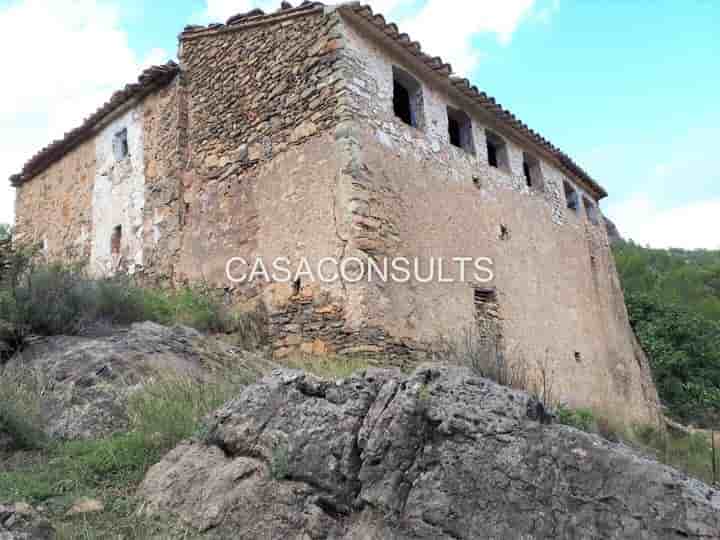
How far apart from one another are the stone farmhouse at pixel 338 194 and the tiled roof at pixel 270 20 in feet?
0.10

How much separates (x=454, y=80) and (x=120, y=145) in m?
6.23

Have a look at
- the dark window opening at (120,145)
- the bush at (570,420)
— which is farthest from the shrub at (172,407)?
the dark window opening at (120,145)

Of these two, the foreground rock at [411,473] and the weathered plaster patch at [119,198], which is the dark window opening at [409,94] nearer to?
the weathered plaster patch at [119,198]

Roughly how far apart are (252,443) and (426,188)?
18.4 feet

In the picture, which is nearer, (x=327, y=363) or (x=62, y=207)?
(x=327, y=363)

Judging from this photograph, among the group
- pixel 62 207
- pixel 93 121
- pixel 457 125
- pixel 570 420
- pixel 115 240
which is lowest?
pixel 570 420

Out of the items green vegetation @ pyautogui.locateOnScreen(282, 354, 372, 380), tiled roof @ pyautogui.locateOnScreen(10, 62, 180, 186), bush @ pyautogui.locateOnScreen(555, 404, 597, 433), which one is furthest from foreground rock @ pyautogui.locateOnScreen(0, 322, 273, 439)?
tiled roof @ pyautogui.locateOnScreen(10, 62, 180, 186)

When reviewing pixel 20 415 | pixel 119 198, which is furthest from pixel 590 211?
pixel 20 415

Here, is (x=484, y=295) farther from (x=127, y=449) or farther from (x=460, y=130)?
(x=127, y=449)

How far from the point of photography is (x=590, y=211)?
47.6 feet

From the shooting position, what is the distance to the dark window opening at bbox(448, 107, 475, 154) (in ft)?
33.7

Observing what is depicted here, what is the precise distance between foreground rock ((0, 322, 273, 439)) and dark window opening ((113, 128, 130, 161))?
5.74 meters

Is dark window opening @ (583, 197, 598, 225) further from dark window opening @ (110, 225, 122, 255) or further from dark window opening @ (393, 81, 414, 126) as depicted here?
dark window opening @ (110, 225, 122, 255)

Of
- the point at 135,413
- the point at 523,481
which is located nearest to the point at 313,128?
the point at 135,413
